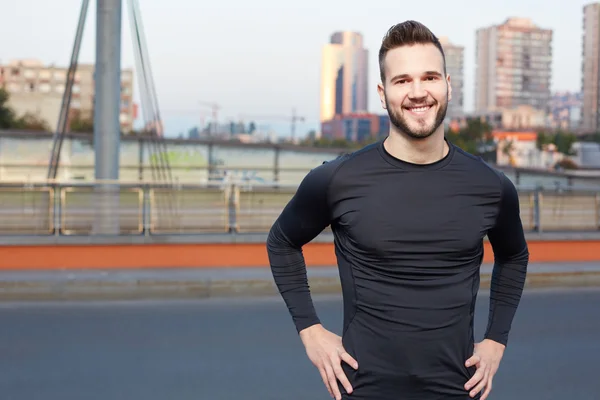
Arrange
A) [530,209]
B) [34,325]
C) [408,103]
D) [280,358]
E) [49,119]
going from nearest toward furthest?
[408,103] → [280,358] → [34,325] → [530,209] → [49,119]

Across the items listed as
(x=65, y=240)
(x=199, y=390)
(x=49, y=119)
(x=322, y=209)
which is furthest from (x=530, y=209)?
(x=49, y=119)

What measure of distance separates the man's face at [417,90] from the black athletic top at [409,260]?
137 millimetres

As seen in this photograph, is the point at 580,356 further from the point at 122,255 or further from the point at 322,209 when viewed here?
the point at 122,255

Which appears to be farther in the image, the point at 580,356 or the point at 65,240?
the point at 65,240

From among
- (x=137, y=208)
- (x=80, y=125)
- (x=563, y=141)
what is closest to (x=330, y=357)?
(x=137, y=208)

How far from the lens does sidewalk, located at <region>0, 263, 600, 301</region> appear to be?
13168 mm

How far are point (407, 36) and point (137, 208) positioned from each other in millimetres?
12708

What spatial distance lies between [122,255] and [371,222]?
1241cm

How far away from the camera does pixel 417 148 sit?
3.07m

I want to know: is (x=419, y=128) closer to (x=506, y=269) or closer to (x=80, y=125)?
(x=506, y=269)

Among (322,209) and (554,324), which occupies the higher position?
(322,209)

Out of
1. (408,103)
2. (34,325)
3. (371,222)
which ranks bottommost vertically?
(34,325)

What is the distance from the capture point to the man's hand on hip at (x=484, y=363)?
311cm

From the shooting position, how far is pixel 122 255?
15.1 m
